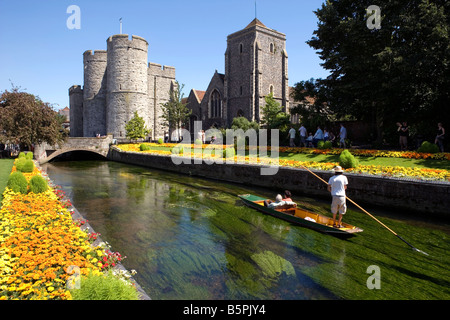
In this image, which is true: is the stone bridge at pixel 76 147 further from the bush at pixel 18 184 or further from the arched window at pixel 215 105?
the bush at pixel 18 184

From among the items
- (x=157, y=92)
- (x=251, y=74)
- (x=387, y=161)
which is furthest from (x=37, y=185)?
(x=157, y=92)

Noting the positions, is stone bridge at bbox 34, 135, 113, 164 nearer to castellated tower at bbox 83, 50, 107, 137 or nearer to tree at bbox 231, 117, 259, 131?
castellated tower at bbox 83, 50, 107, 137

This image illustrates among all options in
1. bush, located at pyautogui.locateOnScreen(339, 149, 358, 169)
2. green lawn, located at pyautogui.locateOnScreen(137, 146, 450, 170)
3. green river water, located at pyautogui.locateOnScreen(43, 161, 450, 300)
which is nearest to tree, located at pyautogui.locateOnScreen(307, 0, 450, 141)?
green lawn, located at pyautogui.locateOnScreen(137, 146, 450, 170)

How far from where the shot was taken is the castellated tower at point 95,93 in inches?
1900

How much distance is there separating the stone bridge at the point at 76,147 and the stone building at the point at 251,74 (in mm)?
17307

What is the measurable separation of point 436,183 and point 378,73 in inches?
436

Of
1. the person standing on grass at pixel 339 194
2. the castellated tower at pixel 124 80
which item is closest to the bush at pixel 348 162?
the person standing on grass at pixel 339 194

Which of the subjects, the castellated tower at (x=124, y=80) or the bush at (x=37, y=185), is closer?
the bush at (x=37, y=185)

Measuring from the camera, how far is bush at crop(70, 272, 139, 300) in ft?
11.6

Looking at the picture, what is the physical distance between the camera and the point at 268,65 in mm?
44375

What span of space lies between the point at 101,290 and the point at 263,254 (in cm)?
498

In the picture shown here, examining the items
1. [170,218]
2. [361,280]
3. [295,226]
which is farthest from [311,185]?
[361,280]

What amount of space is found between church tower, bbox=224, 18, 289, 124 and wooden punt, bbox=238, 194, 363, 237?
32.7 metres

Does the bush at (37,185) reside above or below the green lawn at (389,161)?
below
